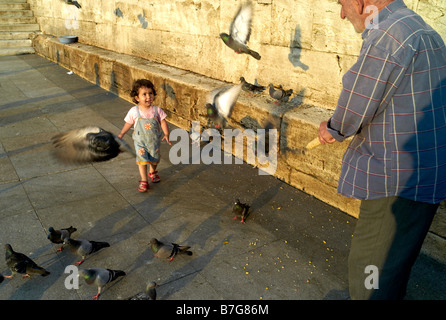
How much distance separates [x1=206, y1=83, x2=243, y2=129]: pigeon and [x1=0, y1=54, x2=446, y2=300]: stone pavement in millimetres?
877

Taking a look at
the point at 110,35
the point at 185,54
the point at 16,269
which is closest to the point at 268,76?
the point at 185,54

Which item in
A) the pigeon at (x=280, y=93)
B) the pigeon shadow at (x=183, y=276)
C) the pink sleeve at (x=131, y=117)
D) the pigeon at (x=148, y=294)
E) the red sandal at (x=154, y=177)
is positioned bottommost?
the pigeon shadow at (x=183, y=276)

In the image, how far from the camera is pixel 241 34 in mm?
6406

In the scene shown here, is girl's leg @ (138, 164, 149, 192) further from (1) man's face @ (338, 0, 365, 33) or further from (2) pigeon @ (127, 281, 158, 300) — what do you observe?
(1) man's face @ (338, 0, 365, 33)

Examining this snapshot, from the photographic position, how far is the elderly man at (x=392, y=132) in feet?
7.17

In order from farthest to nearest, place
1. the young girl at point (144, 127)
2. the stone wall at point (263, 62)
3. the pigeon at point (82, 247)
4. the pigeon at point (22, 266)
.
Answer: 1. the young girl at point (144, 127)
2. the stone wall at point (263, 62)
3. the pigeon at point (82, 247)
4. the pigeon at point (22, 266)

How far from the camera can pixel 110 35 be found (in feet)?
37.3

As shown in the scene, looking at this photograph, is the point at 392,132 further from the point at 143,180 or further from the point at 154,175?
the point at 154,175

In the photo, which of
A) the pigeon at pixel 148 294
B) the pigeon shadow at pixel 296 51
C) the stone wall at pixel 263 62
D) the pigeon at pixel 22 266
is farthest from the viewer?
the pigeon shadow at pixel 296 51

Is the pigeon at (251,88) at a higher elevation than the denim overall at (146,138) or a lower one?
higher

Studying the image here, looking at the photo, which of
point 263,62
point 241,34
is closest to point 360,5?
point 263,62

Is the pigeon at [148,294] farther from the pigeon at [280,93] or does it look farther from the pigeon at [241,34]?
the pigeon at [241,34]

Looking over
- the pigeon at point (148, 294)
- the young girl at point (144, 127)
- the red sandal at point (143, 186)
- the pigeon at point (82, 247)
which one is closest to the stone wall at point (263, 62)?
the young girl at point (144, 127)

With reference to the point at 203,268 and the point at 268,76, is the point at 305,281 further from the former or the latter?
the point at 268,76
